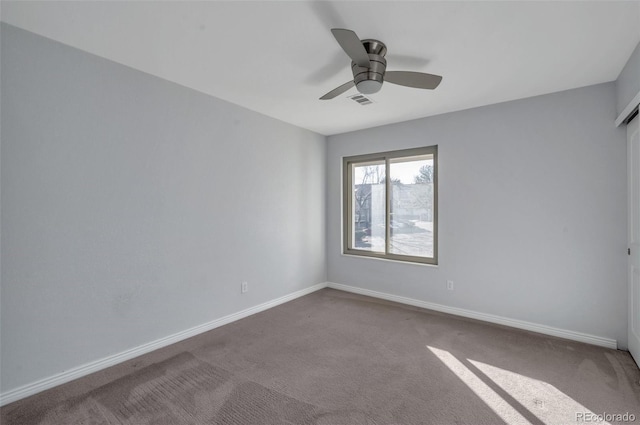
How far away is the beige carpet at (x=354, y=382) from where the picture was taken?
184 centimetres

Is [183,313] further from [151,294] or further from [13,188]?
[13,188]

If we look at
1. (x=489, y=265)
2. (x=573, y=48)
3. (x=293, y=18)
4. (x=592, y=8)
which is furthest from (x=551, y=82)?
(x=293, y=18)

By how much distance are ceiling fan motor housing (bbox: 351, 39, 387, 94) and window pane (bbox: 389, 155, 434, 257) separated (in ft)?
6.65

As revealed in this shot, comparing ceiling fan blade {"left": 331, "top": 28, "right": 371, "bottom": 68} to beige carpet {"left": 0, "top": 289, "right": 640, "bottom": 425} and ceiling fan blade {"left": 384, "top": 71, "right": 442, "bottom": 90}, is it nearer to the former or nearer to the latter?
ceiling fan blade {"left": 384, "top": 71, "right": 442, "bottom": 90}

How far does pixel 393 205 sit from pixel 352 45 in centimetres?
274

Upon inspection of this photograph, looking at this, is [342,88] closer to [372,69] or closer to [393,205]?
[372,69]

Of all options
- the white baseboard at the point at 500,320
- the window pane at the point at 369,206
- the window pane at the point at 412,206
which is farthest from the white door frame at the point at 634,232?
the window pane at the point at 369,206

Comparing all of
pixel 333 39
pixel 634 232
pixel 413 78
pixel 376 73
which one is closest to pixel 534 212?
pixel 634 232

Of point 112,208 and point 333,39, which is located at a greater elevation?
point 333,39

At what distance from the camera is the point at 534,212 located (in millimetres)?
3080

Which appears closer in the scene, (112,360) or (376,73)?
(376,73)

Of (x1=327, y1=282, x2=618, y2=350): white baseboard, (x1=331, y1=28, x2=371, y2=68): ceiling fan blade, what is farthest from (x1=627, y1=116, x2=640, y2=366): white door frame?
(x1=331, y1=28, x2=371, y2=68): ceiling fan blade

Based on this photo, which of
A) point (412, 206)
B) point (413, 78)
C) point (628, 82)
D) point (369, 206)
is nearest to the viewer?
point (413, 78)

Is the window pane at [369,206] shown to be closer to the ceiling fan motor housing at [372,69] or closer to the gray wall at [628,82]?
the ceiling fan motor housing at [372,69]
